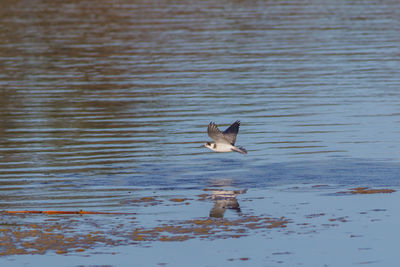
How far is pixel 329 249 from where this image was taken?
14234 millimetres

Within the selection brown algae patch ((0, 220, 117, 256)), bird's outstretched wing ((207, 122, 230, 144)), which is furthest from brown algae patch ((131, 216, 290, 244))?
bird's outstretched wing ((207, 122, 230, 144))

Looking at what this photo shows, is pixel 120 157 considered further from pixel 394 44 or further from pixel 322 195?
pixel 394 44

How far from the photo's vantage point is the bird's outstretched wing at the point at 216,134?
59.5ft

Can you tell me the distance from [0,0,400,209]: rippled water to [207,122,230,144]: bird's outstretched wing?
898mm

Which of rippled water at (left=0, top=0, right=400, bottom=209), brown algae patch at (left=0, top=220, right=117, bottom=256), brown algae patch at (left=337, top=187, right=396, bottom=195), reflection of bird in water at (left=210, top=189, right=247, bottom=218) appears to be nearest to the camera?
brown algae patch at (left=0, top=220, right=117, bottom=256)

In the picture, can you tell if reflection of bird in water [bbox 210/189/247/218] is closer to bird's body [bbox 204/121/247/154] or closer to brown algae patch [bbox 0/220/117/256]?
bird's body [bbox 204/121/247/154]

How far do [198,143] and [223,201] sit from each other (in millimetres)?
6508

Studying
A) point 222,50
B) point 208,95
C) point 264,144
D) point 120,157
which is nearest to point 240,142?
Result: point 264,144

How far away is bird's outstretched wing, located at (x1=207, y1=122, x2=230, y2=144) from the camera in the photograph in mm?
18148

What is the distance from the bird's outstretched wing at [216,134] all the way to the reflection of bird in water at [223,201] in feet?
3.45

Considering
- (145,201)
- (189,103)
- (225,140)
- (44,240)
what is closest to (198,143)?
(225,140)

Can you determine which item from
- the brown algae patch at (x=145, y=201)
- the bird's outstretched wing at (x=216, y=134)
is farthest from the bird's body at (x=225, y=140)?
the brown algae patch at (x=145, y=201)

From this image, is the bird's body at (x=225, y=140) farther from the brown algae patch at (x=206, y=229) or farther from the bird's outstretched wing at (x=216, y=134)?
the brown algae patch at (x=206, y=229)

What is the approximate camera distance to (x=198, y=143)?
2380cm
